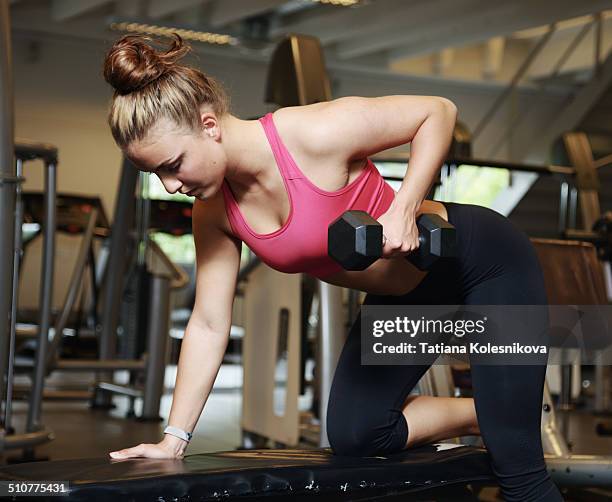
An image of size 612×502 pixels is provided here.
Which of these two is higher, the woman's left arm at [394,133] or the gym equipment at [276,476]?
the woman's left arm at [394,133]

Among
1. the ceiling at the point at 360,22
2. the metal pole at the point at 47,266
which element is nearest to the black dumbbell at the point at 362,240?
the metal pole at the point at 47,266

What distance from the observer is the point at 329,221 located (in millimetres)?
1622

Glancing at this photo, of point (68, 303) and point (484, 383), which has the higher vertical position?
point (68, 303)

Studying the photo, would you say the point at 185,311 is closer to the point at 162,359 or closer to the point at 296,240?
the point at 162,359

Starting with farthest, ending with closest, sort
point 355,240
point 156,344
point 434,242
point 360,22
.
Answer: point 360,22 → point 156,344 → point 434,242 → point 355,240

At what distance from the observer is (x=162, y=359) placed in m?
Result: 4.51

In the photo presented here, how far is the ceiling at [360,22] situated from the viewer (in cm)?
801

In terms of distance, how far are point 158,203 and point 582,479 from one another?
12.2 ft

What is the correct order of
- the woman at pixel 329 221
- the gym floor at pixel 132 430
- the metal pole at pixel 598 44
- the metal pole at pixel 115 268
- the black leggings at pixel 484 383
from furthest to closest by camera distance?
the metal pole at pixel 598 44 → the metal pole at pixel 115 268 → the gym floor at pixel 132 430 → the black leggings at pixel 484 383 → the woman at pixel 329 221

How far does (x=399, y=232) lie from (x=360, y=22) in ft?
24.8

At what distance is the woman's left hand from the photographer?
5.01 ft

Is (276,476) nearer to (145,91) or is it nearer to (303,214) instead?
(303,214)

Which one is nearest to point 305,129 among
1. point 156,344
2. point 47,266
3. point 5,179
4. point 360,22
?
point 5,179

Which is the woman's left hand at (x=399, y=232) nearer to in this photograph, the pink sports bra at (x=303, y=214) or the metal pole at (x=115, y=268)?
the pink sports bra at (x=303, y=214)
